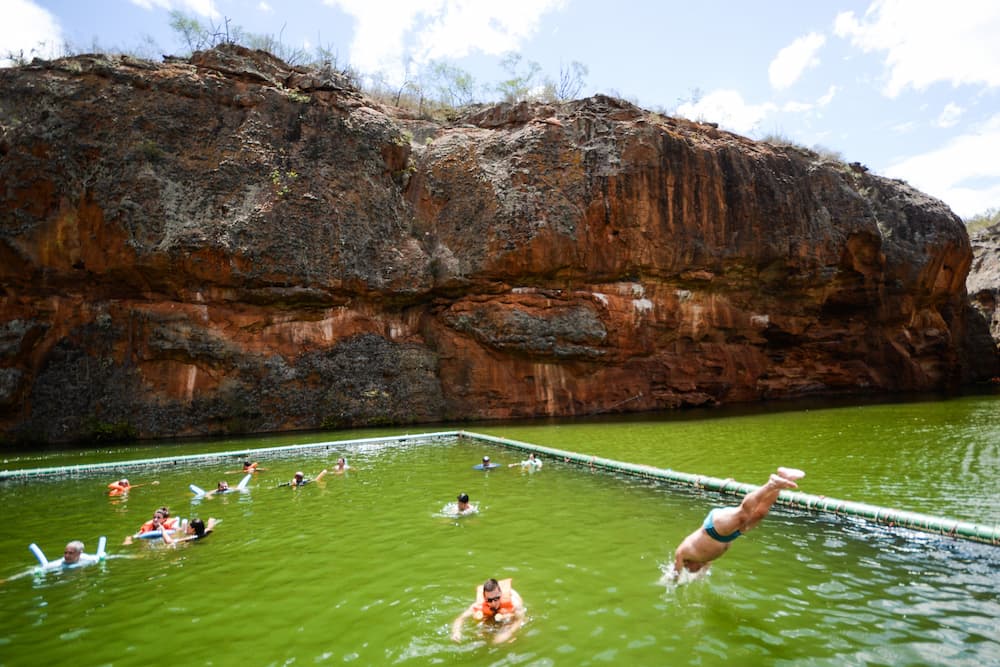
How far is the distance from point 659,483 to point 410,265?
1655 cm

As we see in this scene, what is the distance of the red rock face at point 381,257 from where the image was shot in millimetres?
20703

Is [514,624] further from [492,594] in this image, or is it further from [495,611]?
[492,594]

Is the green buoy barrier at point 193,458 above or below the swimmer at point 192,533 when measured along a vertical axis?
above

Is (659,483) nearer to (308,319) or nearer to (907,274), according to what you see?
(308,319)

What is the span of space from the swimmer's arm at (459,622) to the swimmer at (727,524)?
2.06 meters

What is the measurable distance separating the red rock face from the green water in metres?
10.0

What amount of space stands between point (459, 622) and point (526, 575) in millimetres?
1312

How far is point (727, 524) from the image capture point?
189 inches

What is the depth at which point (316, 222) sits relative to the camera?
23344 mm

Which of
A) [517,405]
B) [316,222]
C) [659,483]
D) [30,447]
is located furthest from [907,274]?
[30,447]

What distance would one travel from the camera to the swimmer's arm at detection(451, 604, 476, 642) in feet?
16.3

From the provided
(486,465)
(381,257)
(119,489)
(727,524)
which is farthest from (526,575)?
(381,257)

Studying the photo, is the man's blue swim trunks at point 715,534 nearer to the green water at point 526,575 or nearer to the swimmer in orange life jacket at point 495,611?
the green water at point 526,575

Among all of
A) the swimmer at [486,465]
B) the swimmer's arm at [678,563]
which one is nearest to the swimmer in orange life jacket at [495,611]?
the swimmer's arm at [678,563]
